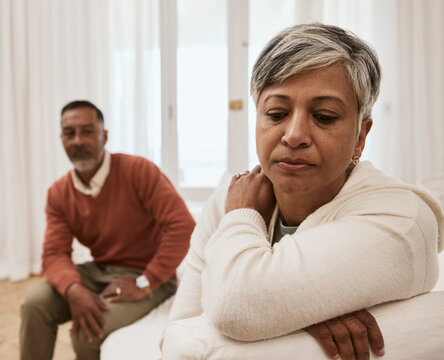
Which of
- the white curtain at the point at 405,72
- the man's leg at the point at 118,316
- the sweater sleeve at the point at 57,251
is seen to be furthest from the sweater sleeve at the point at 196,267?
the white curtain at the point at 405,72

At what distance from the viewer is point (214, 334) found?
0.72 m

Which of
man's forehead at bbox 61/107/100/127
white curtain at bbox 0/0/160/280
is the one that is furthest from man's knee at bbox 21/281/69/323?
white curtain at bbox 0/0/160/280

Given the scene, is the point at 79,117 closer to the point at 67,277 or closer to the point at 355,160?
the point at 67,277

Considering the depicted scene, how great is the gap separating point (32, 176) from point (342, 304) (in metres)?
3.12

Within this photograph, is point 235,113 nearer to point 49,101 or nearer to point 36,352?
point 49,101

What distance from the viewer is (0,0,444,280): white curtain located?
9.77 feet

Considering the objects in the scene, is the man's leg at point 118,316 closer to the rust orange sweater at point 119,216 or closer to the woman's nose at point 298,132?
the rust orange sweater at point 119,216

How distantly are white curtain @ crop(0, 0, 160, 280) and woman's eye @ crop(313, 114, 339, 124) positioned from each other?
98.4 inches

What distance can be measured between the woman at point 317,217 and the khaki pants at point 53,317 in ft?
2.41

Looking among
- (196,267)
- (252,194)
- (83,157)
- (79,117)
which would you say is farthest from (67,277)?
(252,194)

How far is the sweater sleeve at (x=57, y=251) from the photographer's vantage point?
1716 mm

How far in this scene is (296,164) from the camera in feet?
2.62

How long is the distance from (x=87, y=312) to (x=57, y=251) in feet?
1.47

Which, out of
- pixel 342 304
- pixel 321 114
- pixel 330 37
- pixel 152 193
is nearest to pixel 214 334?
pixel 342 304
